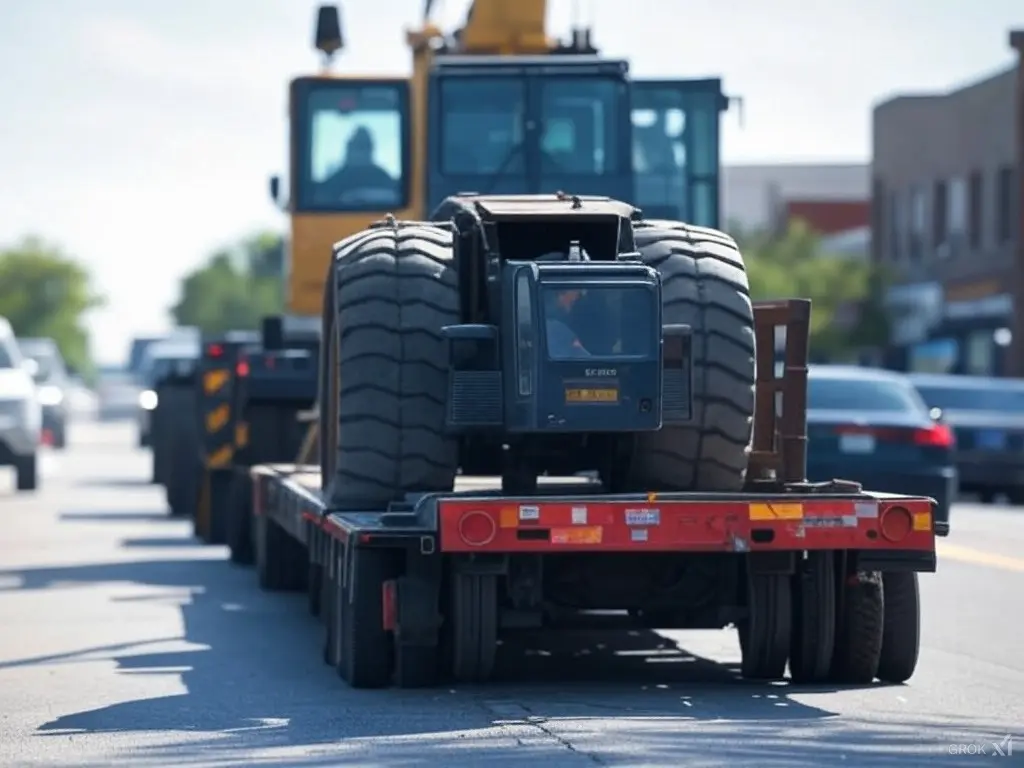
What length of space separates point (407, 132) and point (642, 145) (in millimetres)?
1865

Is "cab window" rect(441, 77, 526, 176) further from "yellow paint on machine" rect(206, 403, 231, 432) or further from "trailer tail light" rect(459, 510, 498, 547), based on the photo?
"trailer tail light" rect(459, 510, 498, 547)

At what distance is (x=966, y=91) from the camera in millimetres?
57781

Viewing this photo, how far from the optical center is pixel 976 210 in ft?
187

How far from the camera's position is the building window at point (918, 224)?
61031 mm

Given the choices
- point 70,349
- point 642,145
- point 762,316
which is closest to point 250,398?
point 642,145

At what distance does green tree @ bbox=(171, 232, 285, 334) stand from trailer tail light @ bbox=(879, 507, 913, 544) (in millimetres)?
141838

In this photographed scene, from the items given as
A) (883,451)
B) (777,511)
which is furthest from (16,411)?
(777,511)

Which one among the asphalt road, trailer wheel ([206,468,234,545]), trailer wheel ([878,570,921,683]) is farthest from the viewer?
trailer wheel ([206,468,234,545])

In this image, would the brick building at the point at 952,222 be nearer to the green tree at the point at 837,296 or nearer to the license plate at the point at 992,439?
the green tree at the point at 837,296

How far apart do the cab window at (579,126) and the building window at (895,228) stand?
4604 cm

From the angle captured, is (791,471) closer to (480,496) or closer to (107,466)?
(480,496)

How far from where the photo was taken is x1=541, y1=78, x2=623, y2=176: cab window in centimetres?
1758

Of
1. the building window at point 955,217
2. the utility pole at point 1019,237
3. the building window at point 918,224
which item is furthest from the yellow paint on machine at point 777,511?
the building window at point 918,224

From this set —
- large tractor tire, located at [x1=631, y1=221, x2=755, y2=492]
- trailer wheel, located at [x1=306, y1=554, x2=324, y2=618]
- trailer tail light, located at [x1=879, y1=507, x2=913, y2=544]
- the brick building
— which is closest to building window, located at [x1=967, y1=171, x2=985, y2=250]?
the brick building
